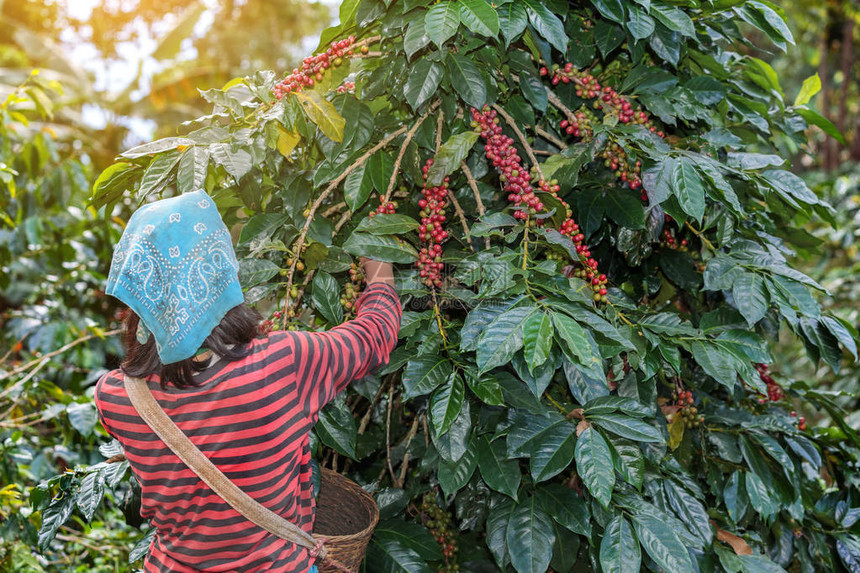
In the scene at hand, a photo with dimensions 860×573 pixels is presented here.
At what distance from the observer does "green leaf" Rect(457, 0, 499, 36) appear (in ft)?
4.14

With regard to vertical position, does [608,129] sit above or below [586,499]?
above

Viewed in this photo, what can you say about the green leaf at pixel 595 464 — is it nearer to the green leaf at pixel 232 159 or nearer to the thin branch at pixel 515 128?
the thin branch at pixel 515 128

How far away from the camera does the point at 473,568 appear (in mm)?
1644

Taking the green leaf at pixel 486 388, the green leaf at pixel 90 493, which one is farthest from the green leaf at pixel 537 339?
the green leaf at pixel 90 493

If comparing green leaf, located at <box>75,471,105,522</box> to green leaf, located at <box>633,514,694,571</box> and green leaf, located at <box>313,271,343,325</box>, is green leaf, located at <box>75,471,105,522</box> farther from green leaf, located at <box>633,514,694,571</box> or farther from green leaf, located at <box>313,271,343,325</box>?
green leaf, located at <box>633,514,694,571</box>

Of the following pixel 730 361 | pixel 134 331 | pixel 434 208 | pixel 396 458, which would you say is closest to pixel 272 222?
pixel 434 208

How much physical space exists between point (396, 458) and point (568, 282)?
0.68m

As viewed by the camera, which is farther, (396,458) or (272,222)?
(396,458)

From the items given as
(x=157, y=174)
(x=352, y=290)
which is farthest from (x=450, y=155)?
(x=157, y=174)

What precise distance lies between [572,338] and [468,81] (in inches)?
23.5

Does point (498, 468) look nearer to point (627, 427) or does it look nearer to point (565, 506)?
point (565, 506)

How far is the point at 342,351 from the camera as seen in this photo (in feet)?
3.86

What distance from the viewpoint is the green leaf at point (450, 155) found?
1.40 meters

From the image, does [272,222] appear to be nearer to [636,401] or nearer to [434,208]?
[434,208]
